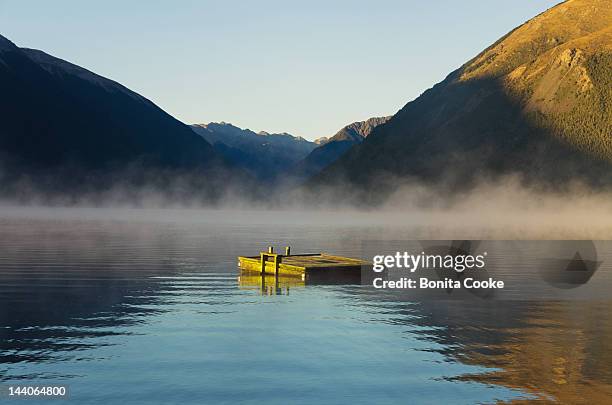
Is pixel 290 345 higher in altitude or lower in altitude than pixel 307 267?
lower

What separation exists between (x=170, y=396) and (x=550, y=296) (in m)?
38.5

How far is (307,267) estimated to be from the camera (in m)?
67.9

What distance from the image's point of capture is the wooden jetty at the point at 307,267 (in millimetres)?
68363

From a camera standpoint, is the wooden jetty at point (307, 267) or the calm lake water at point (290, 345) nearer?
the calm lake water at point (290, 345)

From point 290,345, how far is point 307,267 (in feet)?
94.6

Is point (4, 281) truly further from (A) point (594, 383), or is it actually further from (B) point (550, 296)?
(A) point (594, 383)

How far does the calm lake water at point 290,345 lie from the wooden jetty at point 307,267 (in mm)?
3637

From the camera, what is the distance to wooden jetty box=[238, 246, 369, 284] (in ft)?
224

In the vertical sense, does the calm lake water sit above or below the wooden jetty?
below

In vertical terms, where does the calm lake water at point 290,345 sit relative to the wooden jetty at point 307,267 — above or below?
below

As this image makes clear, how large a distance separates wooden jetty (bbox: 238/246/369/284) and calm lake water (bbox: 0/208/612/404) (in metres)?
3.64

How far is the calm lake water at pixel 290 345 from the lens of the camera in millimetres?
30281

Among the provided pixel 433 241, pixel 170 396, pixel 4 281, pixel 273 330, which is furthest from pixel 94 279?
pixel 433 241

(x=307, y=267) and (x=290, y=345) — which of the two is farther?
(x=307, y=267)
